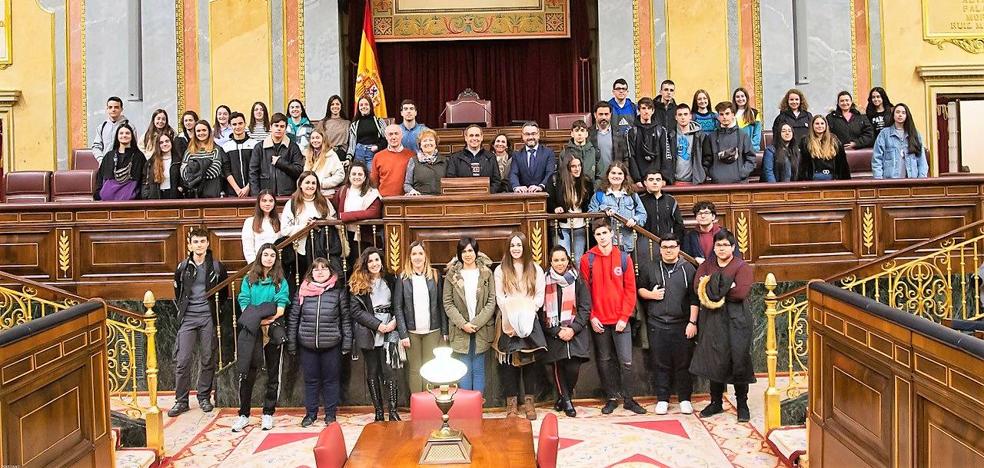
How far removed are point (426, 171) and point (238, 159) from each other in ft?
5.97

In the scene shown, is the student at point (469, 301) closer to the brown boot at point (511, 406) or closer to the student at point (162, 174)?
the brown boot at point (511, 406)

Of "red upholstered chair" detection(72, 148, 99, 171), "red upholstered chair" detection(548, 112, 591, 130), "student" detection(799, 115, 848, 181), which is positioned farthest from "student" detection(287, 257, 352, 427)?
"red upholstered chair" detection(72, 148, 99, 171)

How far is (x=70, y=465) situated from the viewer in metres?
4.52

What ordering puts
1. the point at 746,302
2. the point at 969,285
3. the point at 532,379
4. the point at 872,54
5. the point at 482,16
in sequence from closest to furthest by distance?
the point at 746,302
the point at 532,379
the point at 969,285
the point at 872,54
the point at 482,16

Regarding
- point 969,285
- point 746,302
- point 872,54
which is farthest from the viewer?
point 872,54

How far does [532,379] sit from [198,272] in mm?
2552

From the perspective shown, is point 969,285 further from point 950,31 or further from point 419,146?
point 950,31

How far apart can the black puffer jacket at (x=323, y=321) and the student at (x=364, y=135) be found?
6.23ft

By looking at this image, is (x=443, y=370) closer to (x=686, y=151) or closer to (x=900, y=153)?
(x=686, y=151)

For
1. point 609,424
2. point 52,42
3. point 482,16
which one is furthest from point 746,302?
point 52,42

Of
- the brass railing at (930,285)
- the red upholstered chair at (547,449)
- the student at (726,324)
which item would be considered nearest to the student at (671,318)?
the student at (726,324)

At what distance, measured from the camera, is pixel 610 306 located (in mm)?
6773

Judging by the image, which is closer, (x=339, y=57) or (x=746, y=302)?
(x=746, y=302)

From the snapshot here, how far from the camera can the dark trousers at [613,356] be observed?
22.4ft
